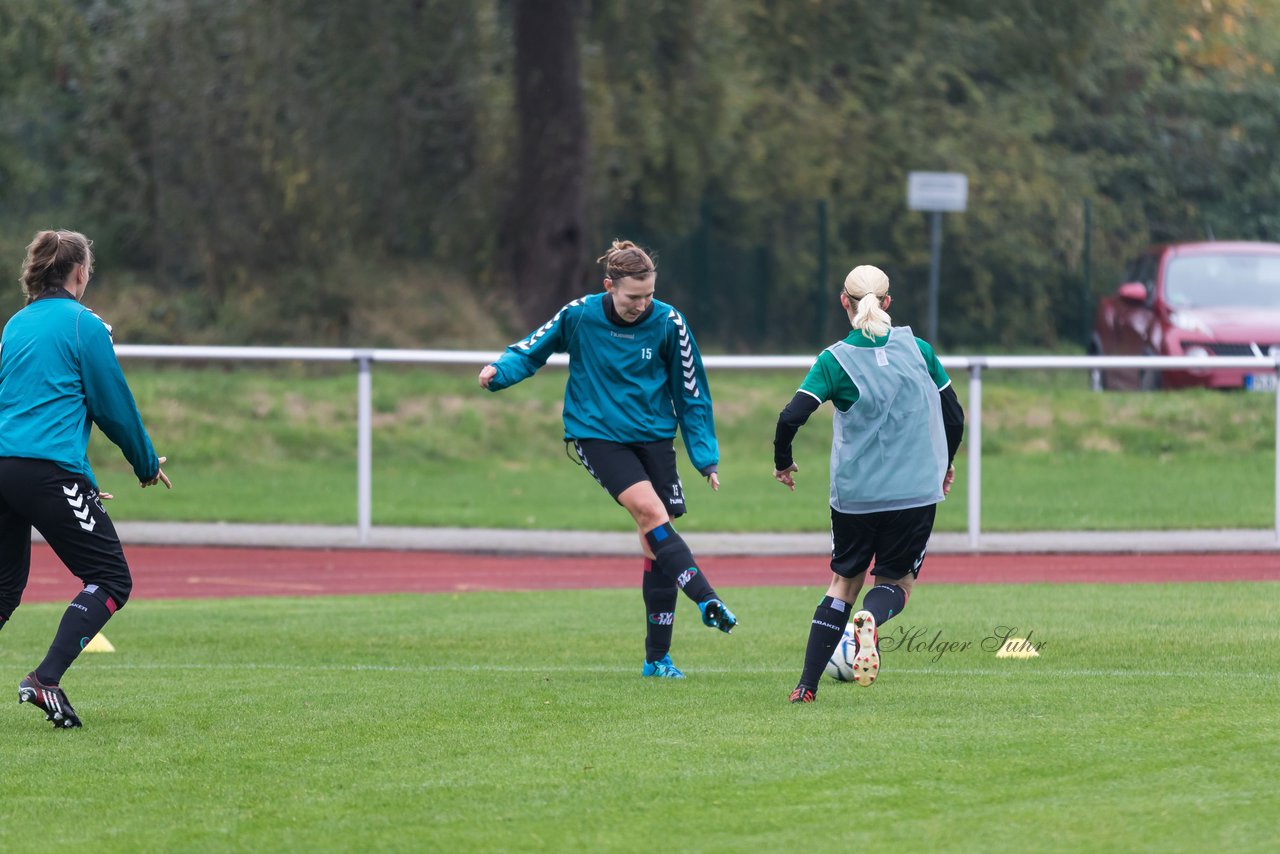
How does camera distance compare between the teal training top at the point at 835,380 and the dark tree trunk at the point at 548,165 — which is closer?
the teal training top at the point at 835,380

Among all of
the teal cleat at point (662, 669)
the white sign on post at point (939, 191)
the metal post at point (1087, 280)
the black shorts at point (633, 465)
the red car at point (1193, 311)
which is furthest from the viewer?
the metal post at point (1087, 280)

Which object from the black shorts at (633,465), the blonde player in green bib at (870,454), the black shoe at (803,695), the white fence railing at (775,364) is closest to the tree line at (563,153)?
the white fence railing at (775,364)

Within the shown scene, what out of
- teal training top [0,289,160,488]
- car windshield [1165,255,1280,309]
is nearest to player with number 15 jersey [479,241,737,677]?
teal training top [0,289,160,488]

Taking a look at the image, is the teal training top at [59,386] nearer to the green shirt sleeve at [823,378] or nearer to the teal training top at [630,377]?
the teal training top at [630,377]

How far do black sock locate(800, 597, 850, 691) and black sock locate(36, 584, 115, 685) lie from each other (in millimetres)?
2600

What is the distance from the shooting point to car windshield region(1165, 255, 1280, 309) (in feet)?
69.3

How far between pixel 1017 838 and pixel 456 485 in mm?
14680

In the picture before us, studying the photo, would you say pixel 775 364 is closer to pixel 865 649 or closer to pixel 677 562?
pixel 677 562

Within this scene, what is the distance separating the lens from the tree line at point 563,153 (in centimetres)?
2541

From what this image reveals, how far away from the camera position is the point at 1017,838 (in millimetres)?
5395

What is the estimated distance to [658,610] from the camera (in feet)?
28.4

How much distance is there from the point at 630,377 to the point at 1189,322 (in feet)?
43.2

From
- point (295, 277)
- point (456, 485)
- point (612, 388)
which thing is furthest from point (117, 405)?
point (295, 277)
